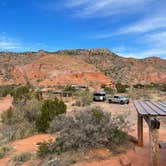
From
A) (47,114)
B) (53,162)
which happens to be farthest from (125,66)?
(53,162)

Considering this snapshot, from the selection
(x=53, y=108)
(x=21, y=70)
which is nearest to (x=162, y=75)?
(x=21, y=70)

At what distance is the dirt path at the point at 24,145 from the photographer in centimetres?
960

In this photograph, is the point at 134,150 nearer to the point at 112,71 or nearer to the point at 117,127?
the point at 117,127

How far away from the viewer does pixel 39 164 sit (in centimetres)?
862

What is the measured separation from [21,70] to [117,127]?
6921 cm

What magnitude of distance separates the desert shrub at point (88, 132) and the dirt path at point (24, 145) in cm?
139

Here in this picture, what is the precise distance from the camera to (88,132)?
363 inches

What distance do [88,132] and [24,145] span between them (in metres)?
3.00

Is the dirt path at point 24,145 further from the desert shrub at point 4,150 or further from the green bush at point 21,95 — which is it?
the green bush at point 21,95

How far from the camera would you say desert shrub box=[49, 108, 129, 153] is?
9.12 m

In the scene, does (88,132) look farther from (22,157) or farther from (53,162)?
(22,157)

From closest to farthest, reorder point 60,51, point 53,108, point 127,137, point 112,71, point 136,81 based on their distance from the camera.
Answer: point 127,137
point 53,108
point 136,81
point 112,71
point 60,51

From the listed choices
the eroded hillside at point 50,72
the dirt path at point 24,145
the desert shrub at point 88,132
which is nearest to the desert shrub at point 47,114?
the dirt path at point 24,145

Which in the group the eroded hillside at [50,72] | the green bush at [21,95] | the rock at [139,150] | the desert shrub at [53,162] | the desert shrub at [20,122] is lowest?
the desert shrub at [53,162]
